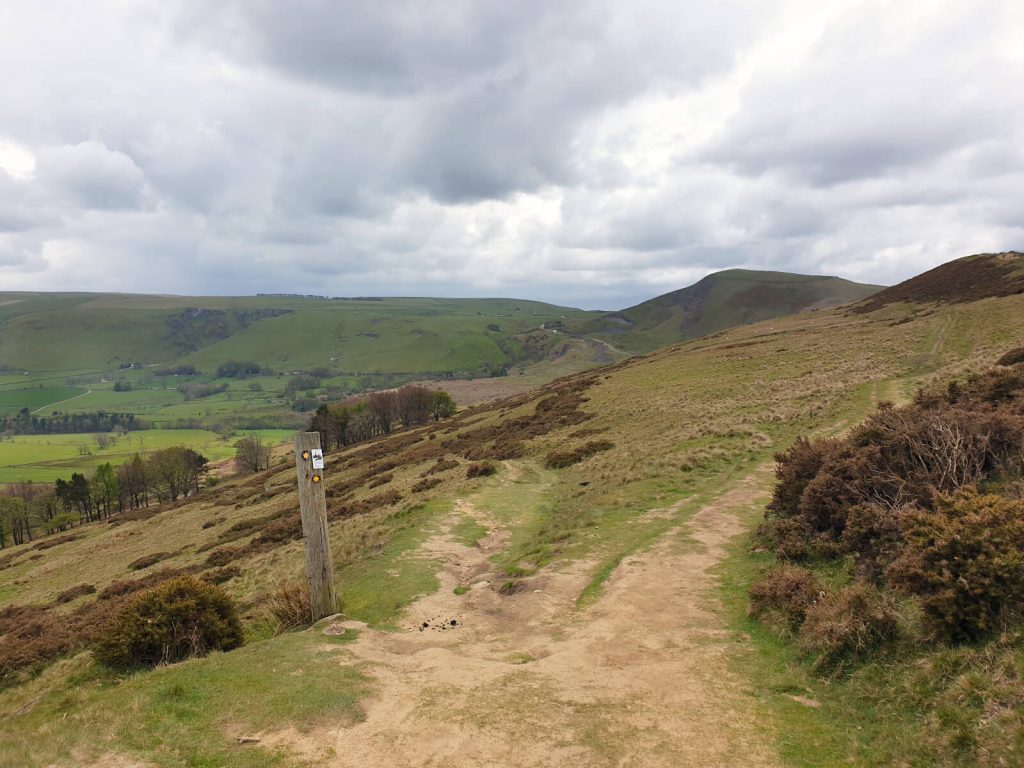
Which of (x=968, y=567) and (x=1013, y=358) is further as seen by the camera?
(x=1013, y=358)

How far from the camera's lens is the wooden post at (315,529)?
483 inches

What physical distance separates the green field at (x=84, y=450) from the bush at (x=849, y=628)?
154 metres

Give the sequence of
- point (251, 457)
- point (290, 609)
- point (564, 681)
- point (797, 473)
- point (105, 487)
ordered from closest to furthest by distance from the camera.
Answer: point (564, 681) → point (290, 609) → point (797, 473) → point (105, 487) → point (251, 457)

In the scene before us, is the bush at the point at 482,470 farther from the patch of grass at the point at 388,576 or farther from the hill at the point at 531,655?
the patch of grass at the point at 388,576

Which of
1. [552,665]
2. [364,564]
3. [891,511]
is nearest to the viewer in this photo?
[552,665]

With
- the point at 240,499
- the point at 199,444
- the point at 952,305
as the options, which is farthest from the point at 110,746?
the point at 199,444

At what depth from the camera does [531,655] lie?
981 cm

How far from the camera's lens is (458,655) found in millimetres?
10109

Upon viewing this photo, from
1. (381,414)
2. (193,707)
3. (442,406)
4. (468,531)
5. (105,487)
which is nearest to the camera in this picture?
(193,707)

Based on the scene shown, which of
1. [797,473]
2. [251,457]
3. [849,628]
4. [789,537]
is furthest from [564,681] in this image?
[251,457]

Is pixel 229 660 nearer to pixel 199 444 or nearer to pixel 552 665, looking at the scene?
pixel 552 665

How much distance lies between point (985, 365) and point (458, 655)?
33.9 meters

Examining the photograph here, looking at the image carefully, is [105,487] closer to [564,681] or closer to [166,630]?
[166,630]

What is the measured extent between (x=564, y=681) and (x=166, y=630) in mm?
8074
